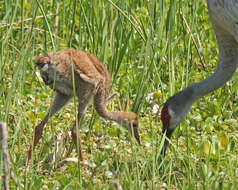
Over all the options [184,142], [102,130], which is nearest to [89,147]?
[102,130]

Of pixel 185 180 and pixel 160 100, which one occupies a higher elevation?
pixel 160 100

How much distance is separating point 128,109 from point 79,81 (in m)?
0.68

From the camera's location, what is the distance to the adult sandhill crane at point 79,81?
446 centimetres

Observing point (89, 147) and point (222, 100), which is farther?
point (222, 100)

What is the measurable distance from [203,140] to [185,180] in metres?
0.93

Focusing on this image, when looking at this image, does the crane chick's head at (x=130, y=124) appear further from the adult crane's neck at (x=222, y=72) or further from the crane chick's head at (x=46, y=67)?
the crane chick's head at (x=46, y=67)

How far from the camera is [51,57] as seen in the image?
4.45 meters

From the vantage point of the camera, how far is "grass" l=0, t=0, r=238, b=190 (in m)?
3.88

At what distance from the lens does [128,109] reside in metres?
4.12

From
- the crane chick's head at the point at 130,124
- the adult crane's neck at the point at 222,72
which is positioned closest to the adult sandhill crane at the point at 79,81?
the crane chick's head at the point at 130,124

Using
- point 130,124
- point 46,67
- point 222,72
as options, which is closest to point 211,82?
point 222,72

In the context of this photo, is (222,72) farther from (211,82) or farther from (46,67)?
(46,67)

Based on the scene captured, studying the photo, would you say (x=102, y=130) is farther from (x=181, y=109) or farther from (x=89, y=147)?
(x=181, y=109)

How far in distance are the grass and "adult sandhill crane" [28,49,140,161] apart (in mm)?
140
